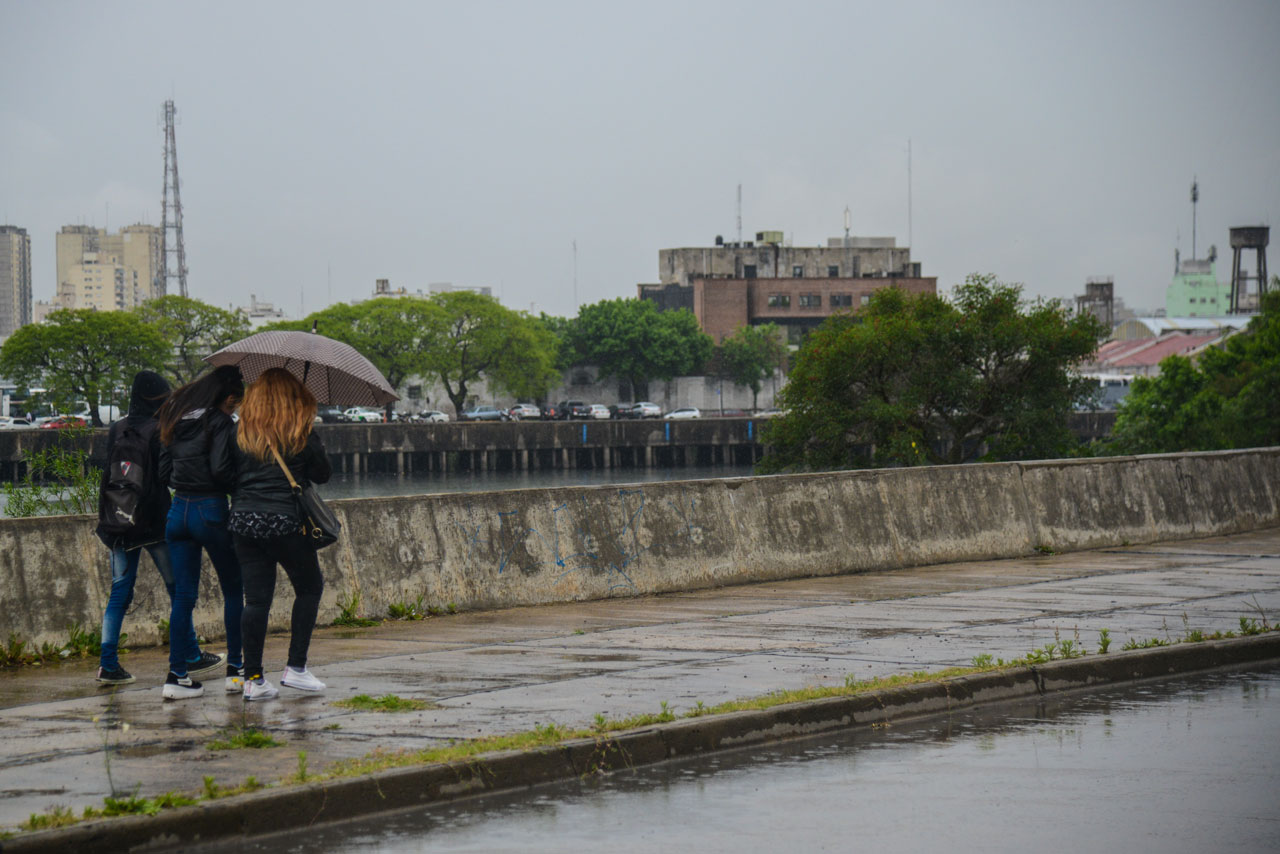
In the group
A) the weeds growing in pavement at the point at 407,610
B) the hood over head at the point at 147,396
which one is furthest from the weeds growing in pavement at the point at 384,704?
the weeds growing in pavement at the point at 407,610

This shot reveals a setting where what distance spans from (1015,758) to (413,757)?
9.65ft

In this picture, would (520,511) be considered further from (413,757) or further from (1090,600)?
(413,757)

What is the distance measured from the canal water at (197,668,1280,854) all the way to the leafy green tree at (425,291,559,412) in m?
111

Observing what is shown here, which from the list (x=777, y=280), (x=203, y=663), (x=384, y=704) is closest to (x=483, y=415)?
(x=777, y=280)

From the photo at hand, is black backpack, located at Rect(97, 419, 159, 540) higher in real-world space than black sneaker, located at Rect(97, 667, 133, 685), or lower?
higher

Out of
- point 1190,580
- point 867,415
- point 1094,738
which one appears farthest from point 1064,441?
point 1094,738

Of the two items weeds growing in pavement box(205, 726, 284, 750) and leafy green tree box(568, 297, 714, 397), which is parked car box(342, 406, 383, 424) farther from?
weeds growing in pavement box(205, 726, 284, 750)

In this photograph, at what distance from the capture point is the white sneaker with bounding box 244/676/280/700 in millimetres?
8375

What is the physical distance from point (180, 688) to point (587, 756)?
2.75 metres

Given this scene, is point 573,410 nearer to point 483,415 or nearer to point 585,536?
point 483,415

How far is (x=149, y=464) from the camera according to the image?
29.2 ft

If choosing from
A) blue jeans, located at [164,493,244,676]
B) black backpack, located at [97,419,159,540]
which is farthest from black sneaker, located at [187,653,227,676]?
black backpack, located at [97,419,159,540]

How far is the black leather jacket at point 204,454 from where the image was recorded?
27.9 ft

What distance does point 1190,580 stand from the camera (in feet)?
47.6
